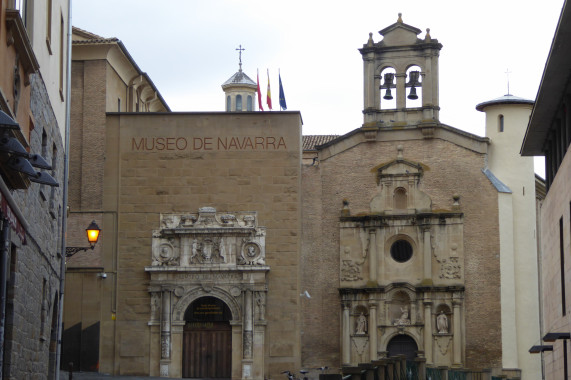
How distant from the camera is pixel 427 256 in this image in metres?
41.1

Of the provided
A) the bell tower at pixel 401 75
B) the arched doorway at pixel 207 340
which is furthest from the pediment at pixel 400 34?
the arched doorway at pixel 207 340

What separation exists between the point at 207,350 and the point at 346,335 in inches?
195

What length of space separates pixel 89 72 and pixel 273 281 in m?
9.92

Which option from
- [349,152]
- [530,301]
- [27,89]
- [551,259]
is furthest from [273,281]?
[27,89]

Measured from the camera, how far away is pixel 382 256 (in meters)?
41.6

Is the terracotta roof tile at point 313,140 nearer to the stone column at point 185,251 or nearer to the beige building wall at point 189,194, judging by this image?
the beige building wall at point 189,194

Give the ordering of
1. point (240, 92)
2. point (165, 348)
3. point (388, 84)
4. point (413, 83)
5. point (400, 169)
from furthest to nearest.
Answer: point (240, 92) → point (388, 84) → point (413, 83) → point (400, 169) → point (165, 348)

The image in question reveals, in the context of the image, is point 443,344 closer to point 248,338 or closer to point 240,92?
point 248,338

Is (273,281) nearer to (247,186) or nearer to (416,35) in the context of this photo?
(247,186)

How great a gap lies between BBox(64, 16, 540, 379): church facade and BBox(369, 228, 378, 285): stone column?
0.16 ft

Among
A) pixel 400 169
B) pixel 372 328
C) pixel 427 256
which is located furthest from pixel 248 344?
pixel 400 169

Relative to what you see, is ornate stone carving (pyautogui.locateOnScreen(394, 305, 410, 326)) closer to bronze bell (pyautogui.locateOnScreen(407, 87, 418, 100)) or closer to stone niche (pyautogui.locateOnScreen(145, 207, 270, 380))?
stone niche (pyautogui.locateOnScreen(145, 207, 270, 380))

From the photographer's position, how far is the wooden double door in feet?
131

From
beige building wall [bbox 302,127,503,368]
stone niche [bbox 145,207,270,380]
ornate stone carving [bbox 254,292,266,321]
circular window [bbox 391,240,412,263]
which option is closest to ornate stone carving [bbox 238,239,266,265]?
stone niche [bbox 145,207,270,380]
